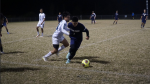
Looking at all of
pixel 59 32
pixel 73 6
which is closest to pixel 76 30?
pixel 59 32

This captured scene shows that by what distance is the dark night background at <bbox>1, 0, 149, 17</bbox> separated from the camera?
5266 centimetres

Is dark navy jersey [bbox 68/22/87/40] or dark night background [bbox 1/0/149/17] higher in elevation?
dark night background [bbox 1/0/149/17]

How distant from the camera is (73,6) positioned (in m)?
62.4

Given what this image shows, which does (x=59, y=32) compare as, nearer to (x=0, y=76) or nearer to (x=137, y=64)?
(x=0, y=76)

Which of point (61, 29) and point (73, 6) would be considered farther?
point (73, 6)

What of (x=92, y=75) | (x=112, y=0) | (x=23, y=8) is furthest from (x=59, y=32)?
(x=112, y=0)

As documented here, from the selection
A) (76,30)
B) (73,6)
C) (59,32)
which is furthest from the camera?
(73,6)

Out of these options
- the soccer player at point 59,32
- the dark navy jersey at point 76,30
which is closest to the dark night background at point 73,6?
the soccer player at point 59,32

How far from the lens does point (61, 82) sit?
422 centimetres

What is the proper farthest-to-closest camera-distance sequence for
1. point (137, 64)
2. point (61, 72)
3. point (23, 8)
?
point (23, 8) < point (137, 64) < point (61, 72)

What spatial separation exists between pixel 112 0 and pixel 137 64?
6408 centimetres

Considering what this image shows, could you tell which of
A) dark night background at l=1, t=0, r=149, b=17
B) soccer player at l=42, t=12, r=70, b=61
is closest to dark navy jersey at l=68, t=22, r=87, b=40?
soccer player at l=42, t=12, r=70, b=61

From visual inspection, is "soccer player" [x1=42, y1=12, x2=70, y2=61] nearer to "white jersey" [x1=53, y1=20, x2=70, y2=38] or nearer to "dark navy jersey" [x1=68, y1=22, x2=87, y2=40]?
"white jersey" [x1=53, y1=20, x2=70, y2=38]

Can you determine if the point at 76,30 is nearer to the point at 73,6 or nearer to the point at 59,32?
the point at 59,32
